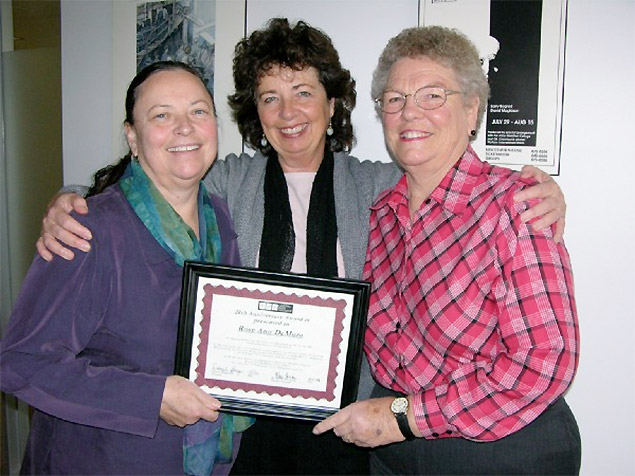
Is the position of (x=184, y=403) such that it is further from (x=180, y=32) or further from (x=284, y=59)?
(x=180, y=32)

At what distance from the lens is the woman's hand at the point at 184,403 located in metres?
1.41

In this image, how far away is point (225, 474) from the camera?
1707mm

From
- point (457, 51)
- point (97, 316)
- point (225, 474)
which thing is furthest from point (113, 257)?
point (457, 51)

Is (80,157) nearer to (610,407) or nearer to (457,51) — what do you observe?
(457,51)

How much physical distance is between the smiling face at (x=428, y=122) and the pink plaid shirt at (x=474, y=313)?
2.6 inches

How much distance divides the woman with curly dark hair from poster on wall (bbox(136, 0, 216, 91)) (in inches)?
21.6

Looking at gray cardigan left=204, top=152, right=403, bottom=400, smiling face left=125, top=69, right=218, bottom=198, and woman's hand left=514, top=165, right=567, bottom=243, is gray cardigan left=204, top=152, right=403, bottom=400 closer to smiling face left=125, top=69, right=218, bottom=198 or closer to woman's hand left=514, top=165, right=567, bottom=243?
smiling face left=125, top=69, right=218, bottom=198

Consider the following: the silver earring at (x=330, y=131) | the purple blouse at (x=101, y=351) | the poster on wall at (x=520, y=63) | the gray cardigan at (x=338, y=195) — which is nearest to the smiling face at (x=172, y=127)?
the purple blouse at (x=101, y=351)

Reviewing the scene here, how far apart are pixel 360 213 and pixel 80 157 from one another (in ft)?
5.86

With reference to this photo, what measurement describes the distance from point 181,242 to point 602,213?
1703mm

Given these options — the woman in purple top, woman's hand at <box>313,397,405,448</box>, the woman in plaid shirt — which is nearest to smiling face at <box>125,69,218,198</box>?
the woman in purple top

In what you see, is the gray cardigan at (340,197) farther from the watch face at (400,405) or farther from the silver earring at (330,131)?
the watch face at (400,405)

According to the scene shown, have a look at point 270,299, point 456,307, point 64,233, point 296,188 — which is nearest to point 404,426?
point 456,307

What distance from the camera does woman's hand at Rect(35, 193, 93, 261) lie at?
1.38m
